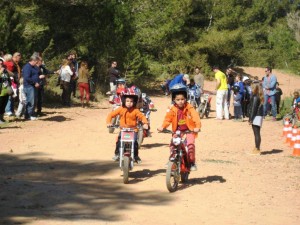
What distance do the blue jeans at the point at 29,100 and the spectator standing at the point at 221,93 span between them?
742cm

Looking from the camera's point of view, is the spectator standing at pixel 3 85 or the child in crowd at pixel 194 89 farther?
the child in crowd at pixel 194 89

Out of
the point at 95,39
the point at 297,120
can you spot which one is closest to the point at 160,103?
the point at 95,39

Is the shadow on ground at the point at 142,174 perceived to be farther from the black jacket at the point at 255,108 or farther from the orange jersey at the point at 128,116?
the black jacket at the point at 255,108

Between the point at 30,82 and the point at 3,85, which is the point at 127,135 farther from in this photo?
the point at 30,82

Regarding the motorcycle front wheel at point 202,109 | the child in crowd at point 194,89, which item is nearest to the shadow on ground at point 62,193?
the child in crowd at point 194,89

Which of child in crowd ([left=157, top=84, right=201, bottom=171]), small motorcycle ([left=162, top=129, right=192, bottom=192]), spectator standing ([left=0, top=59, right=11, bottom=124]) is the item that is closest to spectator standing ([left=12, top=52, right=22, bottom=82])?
spectator standing ([left=0, top=59, right=11, bottom=124])

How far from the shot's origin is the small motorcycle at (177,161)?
9485mm

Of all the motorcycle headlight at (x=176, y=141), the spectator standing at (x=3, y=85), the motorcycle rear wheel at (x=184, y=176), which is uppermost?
the spectator standing at (x=3, y=85)

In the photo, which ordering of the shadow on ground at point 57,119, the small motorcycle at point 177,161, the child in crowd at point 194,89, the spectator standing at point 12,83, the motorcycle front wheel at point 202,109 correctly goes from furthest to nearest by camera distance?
the motorcycle front wheel at point 202,109 < the child in crowd at point 194,89 < the shadow on ground at point 57,119 < the spectator standing at point 12,83 < the small motorcycle at point 177,161

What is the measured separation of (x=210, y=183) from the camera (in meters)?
10.5

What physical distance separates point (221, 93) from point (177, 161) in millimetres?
A: 12391

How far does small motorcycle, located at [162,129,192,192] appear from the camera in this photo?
9.49 metres

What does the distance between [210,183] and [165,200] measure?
1.74 meters

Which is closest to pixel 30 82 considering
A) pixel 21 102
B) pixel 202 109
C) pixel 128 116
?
pixel 21 102
